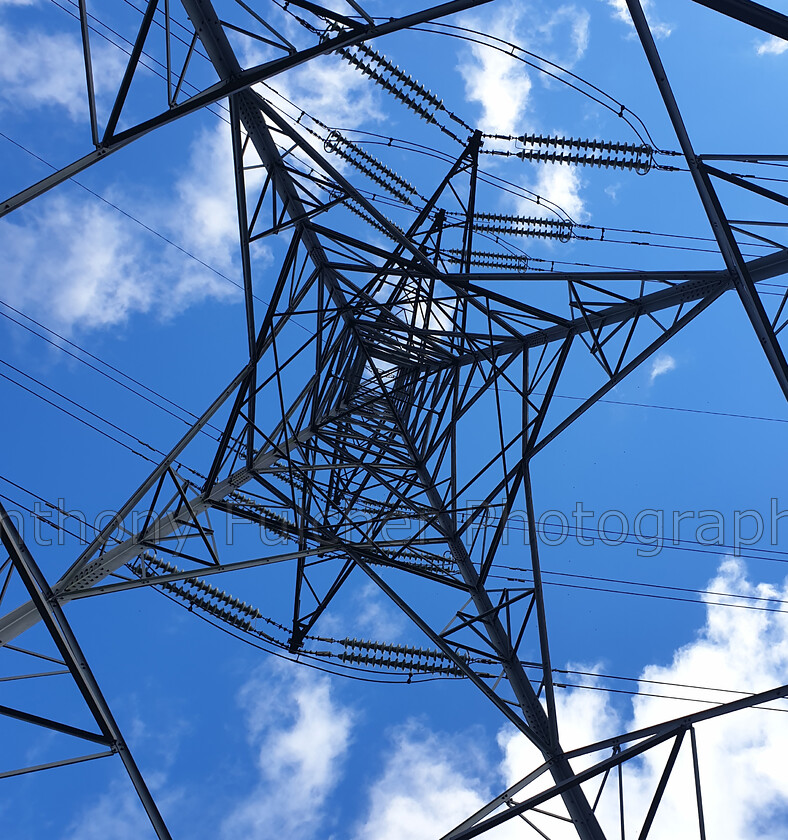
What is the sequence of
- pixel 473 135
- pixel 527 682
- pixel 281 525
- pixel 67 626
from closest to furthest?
pixel 67 626 → pixel 527 682 → pixel 281 525 → pixel 473 135

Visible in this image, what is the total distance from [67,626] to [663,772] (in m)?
5.18

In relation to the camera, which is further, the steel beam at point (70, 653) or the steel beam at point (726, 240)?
the steel beam at point (70, 653)

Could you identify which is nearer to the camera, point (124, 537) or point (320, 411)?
point (124, 537)

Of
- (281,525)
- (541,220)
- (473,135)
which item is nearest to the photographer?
(281,525)

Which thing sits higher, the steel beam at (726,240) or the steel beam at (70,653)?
the steel beam at (726,240)

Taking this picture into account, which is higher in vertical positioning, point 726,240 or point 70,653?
point 726,240

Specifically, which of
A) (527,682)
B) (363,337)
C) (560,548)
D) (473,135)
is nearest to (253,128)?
(473,135)

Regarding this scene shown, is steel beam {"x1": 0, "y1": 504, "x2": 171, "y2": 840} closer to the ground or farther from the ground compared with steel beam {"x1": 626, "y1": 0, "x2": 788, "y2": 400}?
closer to the ground

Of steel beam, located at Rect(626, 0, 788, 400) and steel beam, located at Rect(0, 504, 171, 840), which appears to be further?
steel beam, located at Rect(0, 504, 171, 840)

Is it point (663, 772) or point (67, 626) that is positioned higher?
point (67, 626)

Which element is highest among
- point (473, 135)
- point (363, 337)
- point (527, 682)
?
point (473, 135)

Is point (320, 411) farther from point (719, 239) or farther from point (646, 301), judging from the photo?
point (719, 239)

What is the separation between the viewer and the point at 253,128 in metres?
7.95

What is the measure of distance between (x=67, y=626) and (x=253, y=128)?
18.3 feet
